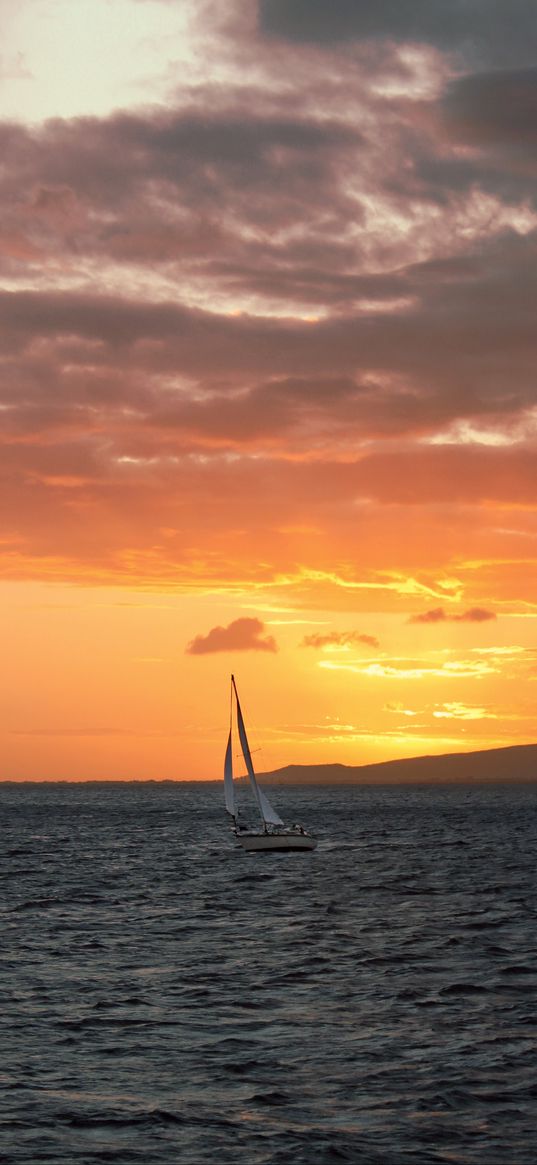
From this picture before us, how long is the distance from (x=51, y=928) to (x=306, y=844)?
57.4 meters

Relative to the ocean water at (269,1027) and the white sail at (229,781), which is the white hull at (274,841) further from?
the ocean water at (269,1027)

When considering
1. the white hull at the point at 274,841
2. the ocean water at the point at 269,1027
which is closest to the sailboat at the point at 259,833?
the white hull at the point at 274,841

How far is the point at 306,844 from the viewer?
11169cm

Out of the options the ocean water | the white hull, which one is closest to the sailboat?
the white hull

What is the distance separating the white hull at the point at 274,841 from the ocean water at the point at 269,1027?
34.0m

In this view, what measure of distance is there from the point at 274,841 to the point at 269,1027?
254 ft

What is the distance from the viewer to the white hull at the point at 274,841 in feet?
361

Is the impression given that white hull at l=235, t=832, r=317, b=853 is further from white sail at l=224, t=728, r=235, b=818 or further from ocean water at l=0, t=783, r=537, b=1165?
ocean water at l=0, t=783, r=537, b=1165

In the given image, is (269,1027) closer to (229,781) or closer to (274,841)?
(274,841)

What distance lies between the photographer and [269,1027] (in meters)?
34.0

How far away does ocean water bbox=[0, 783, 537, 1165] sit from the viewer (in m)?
23.8

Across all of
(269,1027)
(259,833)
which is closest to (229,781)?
(259,833)

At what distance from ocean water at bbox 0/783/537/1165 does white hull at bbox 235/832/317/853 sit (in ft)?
112

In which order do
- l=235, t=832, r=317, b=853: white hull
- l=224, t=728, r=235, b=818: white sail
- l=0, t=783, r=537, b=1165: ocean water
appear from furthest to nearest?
l=224, t=728, r=235, b=818: white sail
l=235, t=832, r=317, b=853: white hull
l=0, t=783, r=537, b=1165: ocean water
